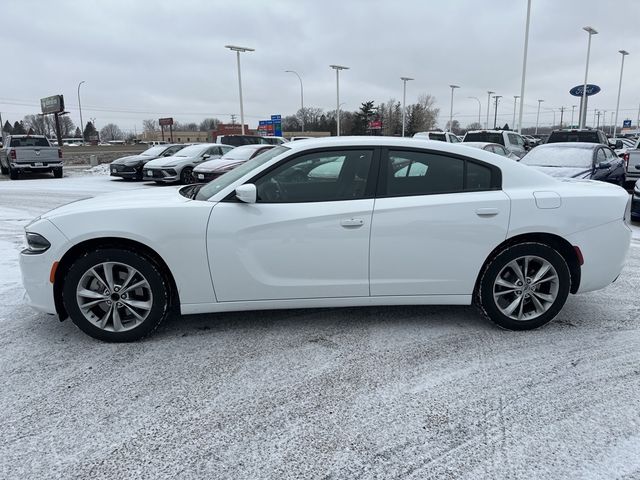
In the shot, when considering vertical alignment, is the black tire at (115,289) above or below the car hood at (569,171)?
below

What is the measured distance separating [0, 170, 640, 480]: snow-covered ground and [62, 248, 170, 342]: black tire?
11cm

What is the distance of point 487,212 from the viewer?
12.4 ft

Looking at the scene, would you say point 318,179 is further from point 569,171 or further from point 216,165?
point 216,165

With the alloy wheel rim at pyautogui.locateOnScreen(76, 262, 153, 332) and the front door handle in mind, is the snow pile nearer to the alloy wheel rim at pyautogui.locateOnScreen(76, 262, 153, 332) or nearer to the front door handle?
the alloy wheel rim at pyautogui.locateOnScreen(76, 262, 153, 332)

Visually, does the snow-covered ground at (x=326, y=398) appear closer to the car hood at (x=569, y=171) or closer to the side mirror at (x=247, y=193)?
the side mirror at (x=247, y=193)

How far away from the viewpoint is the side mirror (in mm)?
3555

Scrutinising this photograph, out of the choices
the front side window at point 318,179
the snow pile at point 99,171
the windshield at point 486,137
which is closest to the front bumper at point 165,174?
the snow pile at point 99,171

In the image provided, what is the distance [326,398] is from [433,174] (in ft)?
6.53

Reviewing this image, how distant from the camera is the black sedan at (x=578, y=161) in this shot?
35.4 ft

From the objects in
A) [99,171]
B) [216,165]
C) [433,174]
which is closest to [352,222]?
[433,174]

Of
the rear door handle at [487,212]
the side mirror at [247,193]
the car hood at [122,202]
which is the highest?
the side mirror at [247,193]

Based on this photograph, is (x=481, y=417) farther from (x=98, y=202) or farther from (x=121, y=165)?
(x=121, y=165)

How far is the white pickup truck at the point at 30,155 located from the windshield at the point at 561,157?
1750 cm

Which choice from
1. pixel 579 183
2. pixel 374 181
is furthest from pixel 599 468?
pixel 579 183
